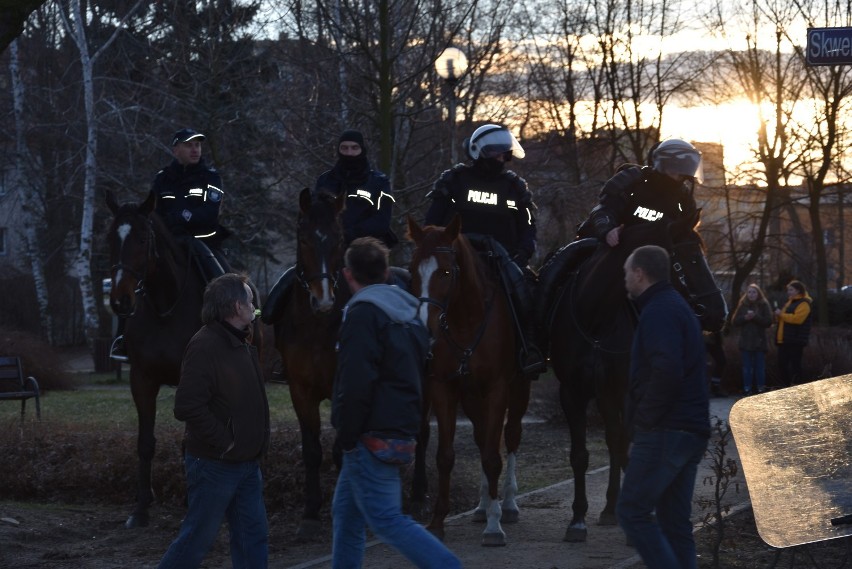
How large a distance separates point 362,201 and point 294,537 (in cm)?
284

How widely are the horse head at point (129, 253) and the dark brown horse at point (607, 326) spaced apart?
3330 mm

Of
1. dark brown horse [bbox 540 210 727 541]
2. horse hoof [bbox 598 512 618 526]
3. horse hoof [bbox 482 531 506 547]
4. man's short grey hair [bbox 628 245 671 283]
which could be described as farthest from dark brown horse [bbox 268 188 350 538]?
man's short grey hair [bbox 628 245 671 283]

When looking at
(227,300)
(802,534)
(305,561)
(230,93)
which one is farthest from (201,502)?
(230,93)

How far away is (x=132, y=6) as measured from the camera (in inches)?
1313

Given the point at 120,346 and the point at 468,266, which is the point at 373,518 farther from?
the point at 120,346

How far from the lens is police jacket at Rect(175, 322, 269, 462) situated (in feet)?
22.0

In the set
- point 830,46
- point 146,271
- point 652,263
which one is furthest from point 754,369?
point 652,263

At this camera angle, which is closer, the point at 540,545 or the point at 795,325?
the point at 540,545

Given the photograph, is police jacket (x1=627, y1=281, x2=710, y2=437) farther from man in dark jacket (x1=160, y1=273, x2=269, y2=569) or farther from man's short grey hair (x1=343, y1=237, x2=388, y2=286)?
man in dark jacket (x1=160, y1=273, x2=269, y2=569)

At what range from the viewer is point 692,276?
9.35 metres

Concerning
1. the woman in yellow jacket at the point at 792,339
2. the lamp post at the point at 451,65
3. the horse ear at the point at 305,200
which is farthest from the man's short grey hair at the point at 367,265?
the woman in yellow jacket at the point at 792,339

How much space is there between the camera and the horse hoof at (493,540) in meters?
9.17

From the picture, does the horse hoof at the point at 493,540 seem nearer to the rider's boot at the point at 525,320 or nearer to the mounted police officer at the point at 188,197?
the rider's boot at the point at 525,320

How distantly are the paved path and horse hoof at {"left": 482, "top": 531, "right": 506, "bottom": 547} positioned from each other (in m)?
0.05
